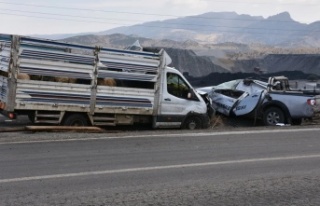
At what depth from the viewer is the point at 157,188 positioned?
7.02 metres

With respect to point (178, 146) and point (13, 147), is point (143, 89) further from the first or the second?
point (13, 147)

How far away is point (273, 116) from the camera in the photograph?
16.4 metres

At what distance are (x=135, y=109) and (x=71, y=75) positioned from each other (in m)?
2.15

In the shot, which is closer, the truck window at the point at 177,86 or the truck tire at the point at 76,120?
the truck tire at the point at 76,120

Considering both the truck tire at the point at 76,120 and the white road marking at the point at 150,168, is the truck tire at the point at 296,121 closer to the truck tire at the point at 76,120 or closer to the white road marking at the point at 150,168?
the truck tire at the point at 76,120

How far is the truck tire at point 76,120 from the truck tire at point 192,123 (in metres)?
3.10

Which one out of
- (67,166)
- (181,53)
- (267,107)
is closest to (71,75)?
(67,166)

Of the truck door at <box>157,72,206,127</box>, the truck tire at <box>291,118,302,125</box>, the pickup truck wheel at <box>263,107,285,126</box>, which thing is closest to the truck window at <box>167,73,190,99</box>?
the truck door at <box>157,72,206,127</box>

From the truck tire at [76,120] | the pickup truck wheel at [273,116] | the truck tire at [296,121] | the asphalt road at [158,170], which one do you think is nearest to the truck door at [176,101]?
the truck tire at [76,120]

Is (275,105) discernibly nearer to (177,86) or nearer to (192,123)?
(192,123)

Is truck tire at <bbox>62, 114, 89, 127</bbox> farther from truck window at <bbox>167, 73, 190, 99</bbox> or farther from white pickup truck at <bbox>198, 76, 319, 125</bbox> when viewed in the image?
white pickup truck at <bbox>198, 76, 319, 125</bbox>

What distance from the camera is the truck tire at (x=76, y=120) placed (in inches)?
537

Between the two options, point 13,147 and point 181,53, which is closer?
point 13,147

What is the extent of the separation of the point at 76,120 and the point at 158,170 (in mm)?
6040
